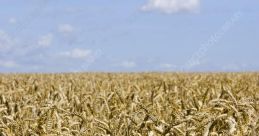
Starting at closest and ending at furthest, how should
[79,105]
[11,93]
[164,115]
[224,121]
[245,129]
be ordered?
[245,129], [224,121], [164,115], [79,105], [11,93]

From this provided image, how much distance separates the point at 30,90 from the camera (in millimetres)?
9680

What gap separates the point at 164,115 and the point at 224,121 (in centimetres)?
96

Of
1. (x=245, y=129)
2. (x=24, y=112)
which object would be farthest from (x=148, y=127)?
(x=24, y=112)

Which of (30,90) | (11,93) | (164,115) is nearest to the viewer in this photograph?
(164,115)

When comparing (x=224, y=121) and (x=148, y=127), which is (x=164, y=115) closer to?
(x=224, y=121)

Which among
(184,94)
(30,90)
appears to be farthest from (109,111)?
(30,90)

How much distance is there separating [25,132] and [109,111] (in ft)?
4.88

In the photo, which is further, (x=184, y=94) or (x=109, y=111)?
(x=184, y=94)

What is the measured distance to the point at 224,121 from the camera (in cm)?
451

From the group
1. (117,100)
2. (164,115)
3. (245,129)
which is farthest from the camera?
(117,100)

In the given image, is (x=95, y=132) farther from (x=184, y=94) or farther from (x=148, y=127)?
(x=184, y=94)

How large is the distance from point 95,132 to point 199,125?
0.69m

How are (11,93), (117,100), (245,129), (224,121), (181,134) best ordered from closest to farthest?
(181,134) → (245,129) → (224,121) → (117,100) → (11,93)

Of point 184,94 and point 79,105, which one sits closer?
point 79,105
